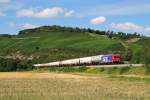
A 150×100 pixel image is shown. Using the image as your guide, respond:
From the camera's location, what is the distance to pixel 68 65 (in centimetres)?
11106

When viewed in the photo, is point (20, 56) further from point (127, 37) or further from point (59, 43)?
point (127, 37)

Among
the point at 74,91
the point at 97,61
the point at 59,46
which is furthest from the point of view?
the point at 59,46

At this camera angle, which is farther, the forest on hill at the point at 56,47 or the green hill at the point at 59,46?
the green hill at the point at 59,46

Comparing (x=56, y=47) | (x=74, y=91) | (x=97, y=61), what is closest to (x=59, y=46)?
(x=56, y=47)

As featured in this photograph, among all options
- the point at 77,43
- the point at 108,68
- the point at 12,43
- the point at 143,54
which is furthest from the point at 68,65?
the point at 12,43

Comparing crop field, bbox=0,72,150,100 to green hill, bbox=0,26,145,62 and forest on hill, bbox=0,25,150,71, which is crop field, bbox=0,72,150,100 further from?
green hill, bbox=0,26,145,62

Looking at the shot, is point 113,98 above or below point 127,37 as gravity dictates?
below

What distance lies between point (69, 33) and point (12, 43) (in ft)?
85.2

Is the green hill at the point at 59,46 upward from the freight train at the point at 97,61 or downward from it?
upward

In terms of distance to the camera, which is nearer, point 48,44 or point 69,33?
point 48,44

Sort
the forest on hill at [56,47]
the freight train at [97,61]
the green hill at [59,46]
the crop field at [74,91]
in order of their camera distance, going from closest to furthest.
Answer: the crop field at [74,91] → the freight train at [97,61] → the forest on hill at [56,47] → the green hill at [59,46]

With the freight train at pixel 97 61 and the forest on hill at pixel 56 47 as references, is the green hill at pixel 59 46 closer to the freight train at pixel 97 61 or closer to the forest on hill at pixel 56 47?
the forest on hill at pixel 56 47

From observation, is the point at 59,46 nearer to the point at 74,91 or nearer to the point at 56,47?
the point at 56,47

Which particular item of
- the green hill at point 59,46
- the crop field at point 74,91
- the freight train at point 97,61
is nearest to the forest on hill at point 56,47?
the green hill at point 59,46
